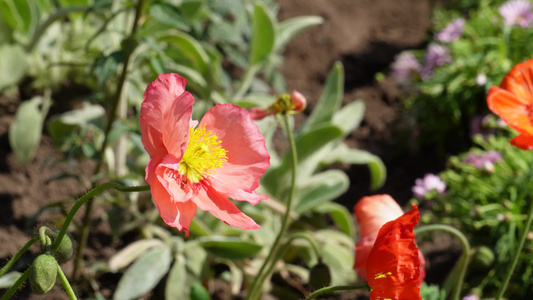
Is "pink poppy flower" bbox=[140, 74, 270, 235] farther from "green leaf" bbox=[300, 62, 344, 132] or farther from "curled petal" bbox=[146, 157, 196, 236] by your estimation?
"green leaf" bbox=[300, 62, 344, 132]

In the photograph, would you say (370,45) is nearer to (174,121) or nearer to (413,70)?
(413,70)

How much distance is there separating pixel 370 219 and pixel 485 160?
1.23 m

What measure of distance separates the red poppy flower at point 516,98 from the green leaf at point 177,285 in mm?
1164

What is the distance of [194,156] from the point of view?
3.88ft

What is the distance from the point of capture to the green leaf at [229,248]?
2133 millimetres

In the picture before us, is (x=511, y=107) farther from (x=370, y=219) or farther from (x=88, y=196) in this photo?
(x=88, y=196)

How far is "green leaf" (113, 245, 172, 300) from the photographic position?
205 centimetres

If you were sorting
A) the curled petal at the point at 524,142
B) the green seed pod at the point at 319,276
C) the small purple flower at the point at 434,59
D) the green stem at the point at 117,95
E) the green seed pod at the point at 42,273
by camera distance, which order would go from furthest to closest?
the small purple flower at the point at 434,59, the green stem at the point at 117,95, the green seed pod at the point at 319,276, the curled petal at the point at 524,142, the green seed pod at the point at 42,273

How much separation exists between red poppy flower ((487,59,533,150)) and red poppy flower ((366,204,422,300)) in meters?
0.43

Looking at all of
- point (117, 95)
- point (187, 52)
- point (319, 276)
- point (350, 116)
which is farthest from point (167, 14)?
point (350, 116)

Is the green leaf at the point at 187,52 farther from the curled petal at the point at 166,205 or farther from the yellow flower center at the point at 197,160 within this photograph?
the curled petal at the point at 166,205

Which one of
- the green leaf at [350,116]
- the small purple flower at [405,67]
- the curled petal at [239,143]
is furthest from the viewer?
the small purple flower at [405,67]

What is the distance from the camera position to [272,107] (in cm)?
147

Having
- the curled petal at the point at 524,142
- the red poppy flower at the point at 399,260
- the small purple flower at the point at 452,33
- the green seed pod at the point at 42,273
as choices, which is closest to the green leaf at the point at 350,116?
the small purple flower at the point at 452,33
